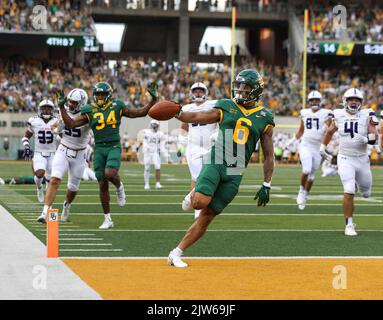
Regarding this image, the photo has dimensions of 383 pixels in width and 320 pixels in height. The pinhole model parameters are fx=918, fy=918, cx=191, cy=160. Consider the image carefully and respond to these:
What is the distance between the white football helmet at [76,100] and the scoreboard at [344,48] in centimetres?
3056

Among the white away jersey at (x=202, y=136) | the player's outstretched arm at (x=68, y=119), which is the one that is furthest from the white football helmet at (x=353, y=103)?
the player's outstretched arm at (x=68, y=119)

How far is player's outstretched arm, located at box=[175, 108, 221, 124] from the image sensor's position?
7453 mm

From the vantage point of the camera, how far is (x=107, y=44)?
46.5 meters

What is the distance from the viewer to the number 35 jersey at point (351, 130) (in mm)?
11141

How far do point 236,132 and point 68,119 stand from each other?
3412mm

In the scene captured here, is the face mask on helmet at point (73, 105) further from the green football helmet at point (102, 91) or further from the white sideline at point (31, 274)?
the white sideline at point (31, 274)

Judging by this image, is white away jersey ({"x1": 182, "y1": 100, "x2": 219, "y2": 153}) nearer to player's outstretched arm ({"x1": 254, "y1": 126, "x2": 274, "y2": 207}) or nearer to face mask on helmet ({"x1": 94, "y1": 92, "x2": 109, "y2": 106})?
face mask on helmet ({"x1": 94, "y1": 92, "x2": 109, "y2": 106})

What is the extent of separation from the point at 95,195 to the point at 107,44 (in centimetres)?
3005

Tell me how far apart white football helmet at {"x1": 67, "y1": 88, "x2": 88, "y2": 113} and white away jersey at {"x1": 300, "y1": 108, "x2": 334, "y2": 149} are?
467 centimetres

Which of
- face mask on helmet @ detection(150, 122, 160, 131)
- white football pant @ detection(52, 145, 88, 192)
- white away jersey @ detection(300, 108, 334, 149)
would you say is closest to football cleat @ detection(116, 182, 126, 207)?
white football pant @ detection(52, 145, 88, 192)

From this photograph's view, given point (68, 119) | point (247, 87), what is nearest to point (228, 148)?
point (247, 87)

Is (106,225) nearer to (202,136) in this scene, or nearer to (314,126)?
(202,136)
